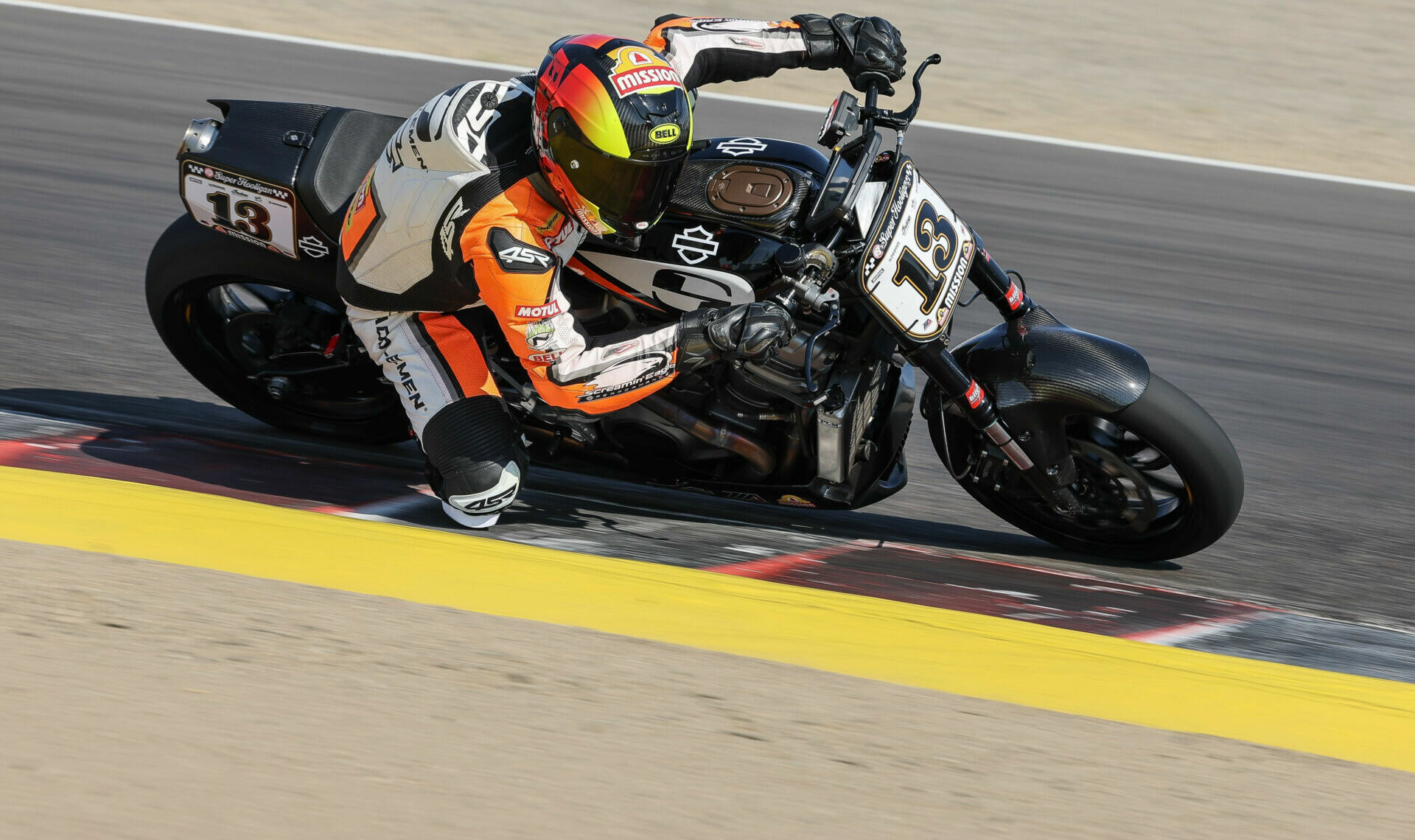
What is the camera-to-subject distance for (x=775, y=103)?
948 centimetres

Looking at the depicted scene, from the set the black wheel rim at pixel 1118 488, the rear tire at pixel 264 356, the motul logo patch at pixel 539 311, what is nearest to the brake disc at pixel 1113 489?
the black wheel rim at pixel 1118 488

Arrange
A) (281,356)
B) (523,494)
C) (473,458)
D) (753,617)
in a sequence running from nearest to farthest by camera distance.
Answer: (753,617)
(473,458)
(523,494)
(281,356)

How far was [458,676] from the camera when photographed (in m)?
2.66

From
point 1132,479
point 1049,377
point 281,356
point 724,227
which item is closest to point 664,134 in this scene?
point 724,227

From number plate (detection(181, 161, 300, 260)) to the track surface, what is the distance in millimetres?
893

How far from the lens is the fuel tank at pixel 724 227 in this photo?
3545 millimetres

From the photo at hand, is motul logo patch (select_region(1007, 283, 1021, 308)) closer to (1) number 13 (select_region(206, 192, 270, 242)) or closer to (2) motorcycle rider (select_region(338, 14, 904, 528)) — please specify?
(2) motorcycle rider (select_region(338, 14, 904, 528))

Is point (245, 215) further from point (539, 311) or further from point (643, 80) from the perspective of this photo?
point (643, 80)

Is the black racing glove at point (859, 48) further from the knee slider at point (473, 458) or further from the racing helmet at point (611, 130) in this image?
the knee slider at point (473, 458)

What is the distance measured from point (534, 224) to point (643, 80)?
18.7 inches

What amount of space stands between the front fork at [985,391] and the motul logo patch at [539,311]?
917 millimetres

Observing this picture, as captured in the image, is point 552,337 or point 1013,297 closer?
point 552,337

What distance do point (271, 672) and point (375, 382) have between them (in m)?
1.99

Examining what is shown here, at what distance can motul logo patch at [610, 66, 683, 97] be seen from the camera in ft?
10.8
